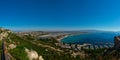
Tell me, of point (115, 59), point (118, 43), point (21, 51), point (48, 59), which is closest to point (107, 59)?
point (115, 59)

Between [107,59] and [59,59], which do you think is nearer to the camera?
[107,59]

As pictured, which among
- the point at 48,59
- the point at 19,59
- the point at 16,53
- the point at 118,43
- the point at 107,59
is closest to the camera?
the point at 19,59

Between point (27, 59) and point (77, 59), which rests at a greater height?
point (27, 59)

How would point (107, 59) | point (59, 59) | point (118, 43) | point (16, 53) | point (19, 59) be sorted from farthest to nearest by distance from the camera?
1. point (59, 59)
2. point (118, 43)
3. point (107, 59)
4. point (16, 53)
5. point (19, 59)

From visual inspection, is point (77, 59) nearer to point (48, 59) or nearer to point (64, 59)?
point (64, 59)

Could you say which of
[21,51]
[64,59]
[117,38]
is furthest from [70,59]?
[21,51]

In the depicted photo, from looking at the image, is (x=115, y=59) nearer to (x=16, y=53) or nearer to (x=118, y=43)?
(x=118, y=43)

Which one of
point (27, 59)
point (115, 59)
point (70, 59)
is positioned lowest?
point (70, 59)

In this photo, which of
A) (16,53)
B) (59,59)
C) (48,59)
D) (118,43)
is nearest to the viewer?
(16,53)

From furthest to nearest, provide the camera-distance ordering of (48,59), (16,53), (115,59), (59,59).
→ (59,59) → (48,59) → (115,59) → (16,53)
